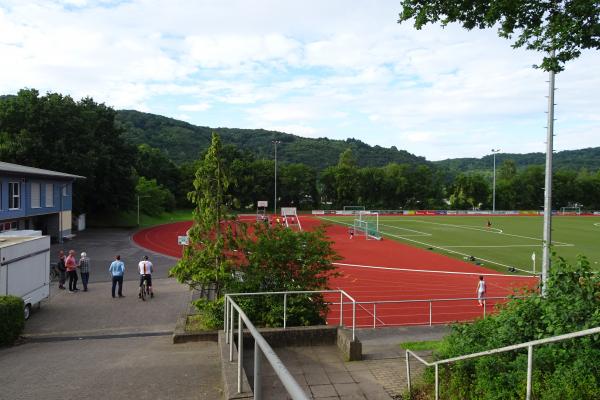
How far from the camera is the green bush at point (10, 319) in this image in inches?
446

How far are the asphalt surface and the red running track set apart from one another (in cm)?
521

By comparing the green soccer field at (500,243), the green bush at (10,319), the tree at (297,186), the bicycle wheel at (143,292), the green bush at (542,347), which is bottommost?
the green soccer field at (500,243)

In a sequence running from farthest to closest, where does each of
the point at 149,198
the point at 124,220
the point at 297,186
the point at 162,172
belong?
the point at 297,186
the point at 162,172
the point at 149,198
the point at 124,220

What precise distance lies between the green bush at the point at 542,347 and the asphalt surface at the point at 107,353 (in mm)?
3549

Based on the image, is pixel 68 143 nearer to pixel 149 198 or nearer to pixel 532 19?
pixel 149 198

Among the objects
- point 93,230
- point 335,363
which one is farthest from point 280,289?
point 93,230

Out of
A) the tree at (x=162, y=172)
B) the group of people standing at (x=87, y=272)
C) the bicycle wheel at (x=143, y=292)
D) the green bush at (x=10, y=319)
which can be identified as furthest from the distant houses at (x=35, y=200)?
the tree at (x=162, y=172)

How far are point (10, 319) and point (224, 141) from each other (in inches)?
6775

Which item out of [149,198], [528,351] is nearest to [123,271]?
[528,351]

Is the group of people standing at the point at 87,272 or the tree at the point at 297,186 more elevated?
the tree at the point at 297,186

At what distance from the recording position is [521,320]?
6363 mm

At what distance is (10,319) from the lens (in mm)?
11500

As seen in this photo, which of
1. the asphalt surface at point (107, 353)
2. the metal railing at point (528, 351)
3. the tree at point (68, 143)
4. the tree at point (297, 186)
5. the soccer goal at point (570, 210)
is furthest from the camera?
the soccer goal at point (570, 210)

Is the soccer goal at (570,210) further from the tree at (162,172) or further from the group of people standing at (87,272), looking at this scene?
the group of people standing at (87,272)
